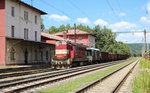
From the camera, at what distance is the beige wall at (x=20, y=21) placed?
44.1 metres

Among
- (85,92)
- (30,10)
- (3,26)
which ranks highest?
(30,10)

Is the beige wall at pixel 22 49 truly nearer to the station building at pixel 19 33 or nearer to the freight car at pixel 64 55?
the station building at pixel 19 33

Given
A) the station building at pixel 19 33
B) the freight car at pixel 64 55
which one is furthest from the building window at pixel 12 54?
the freight car at pixel 64 55

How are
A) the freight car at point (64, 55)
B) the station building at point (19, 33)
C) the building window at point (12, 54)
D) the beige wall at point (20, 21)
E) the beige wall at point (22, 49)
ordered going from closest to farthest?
the freight car at point (64, 55) < the station building at point (19, 33) < the beige wall at point (22, 49) < the building window at point (12, 54) < the beige wall at point (20, 21)

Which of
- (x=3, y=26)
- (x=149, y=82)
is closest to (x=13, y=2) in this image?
(x=3, y=26)

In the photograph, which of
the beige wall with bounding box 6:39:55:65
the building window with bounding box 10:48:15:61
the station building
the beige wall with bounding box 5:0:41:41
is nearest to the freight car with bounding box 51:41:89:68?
the station building

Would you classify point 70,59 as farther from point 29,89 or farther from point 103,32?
point 103,32

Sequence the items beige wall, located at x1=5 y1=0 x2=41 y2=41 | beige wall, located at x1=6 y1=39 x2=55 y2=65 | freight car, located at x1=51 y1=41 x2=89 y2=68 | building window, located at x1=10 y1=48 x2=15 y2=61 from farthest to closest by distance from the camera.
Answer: beige wall, located at x1=5 y1=0 x2=41 y2=41, building window, located at x1=10 y1=48 x2=15 y2=61, beige wall, located at x1=6 y1=39 x2=55 y2=65, freight car, located at x1=51 y1=41 x2=89 y2=68

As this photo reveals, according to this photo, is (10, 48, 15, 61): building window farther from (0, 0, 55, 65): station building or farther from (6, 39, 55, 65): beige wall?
(6, 39, 55, 65): beige wall

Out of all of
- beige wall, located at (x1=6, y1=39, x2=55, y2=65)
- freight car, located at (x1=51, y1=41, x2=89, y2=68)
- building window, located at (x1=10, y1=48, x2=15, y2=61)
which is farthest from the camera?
building window, located at (x1=10, y1=48, x2=15, y2=61)

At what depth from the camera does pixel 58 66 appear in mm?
41906

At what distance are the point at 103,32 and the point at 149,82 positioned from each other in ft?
400

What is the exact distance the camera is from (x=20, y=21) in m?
48.0

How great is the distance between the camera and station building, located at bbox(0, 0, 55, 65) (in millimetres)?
42531
